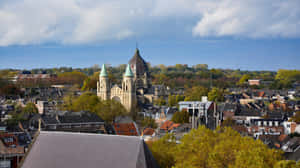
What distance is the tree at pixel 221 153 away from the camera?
15.3 meters

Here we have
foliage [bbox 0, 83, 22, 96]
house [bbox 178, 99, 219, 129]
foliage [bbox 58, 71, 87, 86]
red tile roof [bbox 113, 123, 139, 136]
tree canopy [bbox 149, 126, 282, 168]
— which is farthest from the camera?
foliage [bbox 58, 71, 87, 86]

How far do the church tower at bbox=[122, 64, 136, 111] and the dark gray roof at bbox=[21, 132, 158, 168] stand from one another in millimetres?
66395

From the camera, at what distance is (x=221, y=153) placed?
17.7m

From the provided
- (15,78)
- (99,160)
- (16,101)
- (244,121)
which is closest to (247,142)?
(99,160)

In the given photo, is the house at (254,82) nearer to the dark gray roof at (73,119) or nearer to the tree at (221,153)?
the dark gray roof at (73,119)

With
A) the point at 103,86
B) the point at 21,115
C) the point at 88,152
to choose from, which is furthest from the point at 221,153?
the point at 103,86

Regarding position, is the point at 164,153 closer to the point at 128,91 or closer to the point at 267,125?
the point at 267,125

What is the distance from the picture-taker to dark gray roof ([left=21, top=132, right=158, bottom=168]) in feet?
17.5

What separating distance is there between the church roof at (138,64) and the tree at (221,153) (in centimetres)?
6551

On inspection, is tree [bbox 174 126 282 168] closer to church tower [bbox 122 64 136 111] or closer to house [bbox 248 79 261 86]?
church tower [bbox 122 64 136 111]

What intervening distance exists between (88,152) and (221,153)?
43.2ft

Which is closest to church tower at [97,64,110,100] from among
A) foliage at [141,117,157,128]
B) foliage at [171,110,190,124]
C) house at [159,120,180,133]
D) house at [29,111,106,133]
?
foliage at [141,117,157,128]

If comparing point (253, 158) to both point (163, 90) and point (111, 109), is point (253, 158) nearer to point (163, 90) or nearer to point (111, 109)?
point (111, 109)

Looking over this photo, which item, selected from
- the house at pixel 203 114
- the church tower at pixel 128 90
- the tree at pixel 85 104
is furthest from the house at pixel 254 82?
the tree at pixel 85 104
